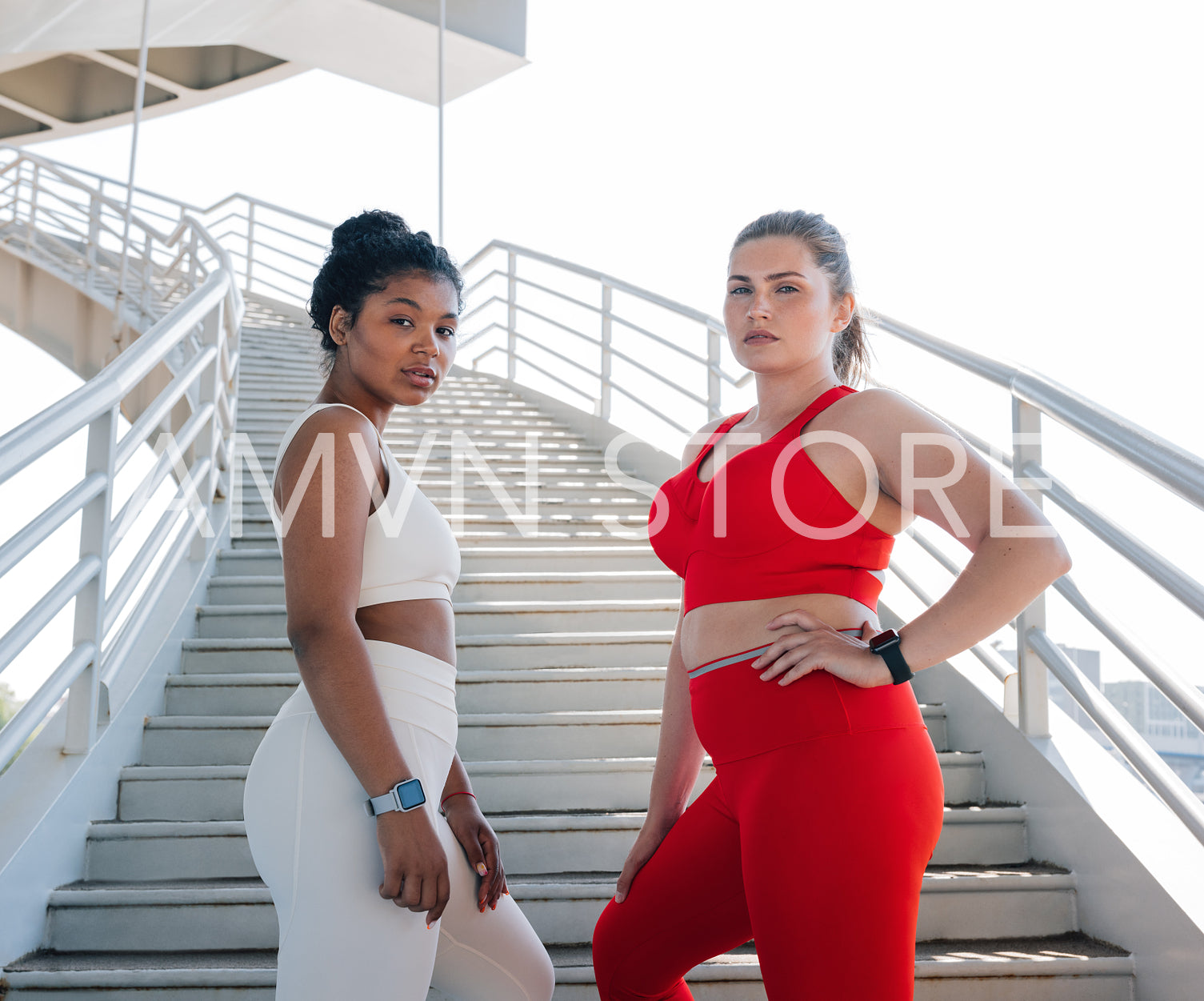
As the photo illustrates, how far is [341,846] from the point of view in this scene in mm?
1073

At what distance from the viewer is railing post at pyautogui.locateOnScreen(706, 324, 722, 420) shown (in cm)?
448

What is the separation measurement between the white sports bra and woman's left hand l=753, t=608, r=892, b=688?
44cm

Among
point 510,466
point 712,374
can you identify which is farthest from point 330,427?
point 510,466

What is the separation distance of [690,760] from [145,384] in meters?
6.67

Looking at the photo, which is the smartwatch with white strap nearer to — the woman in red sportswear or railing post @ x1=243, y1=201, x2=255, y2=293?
the woman in red sportswear

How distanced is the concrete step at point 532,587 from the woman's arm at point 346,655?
240cm

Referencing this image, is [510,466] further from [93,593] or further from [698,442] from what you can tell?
[698,442]

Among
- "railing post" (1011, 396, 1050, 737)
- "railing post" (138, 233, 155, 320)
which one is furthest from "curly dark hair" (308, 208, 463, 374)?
"railing post" (138, 233, 155, 320)

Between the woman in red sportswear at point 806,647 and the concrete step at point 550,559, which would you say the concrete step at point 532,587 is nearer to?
the concrete step at point 550,559

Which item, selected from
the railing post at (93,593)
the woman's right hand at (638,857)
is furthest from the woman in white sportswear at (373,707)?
the railing post at (93,593)

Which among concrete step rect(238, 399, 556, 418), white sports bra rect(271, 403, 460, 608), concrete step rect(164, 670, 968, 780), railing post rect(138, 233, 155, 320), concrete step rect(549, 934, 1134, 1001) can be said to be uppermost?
railing post rect(138, 233, 155, 320)

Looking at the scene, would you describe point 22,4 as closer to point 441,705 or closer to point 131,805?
point 131,805

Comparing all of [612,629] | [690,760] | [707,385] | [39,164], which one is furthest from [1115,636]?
[39,164]

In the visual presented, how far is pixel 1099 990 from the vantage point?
1.94 metres
